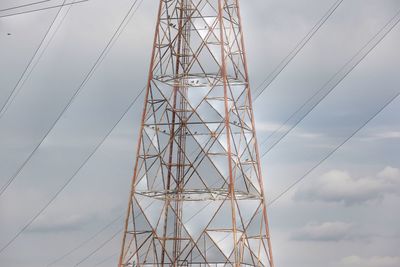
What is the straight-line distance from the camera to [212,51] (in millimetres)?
20922

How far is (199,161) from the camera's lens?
21.0 meters

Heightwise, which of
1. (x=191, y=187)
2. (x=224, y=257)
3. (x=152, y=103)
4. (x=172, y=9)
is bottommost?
(x=224, y=257)

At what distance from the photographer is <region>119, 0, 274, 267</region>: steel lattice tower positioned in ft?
66.8

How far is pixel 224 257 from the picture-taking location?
65.9ft

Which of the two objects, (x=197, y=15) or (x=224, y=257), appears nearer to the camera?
(x=224, y=257)

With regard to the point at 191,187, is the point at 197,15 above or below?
above

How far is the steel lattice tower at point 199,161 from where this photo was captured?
20.4 metres

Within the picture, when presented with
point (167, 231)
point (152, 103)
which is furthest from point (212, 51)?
point (167, 231)

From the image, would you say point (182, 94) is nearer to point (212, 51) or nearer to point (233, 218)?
point (212, 51)

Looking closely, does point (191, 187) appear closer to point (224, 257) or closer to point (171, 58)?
point (224, 257)

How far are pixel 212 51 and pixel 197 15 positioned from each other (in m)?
1.64

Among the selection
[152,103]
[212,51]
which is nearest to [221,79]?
[212,51]

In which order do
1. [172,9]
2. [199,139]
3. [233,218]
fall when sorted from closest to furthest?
[233,218] → [199,139] → [172,9]

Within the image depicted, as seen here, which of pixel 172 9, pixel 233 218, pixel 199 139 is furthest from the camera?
pixel 172 9
